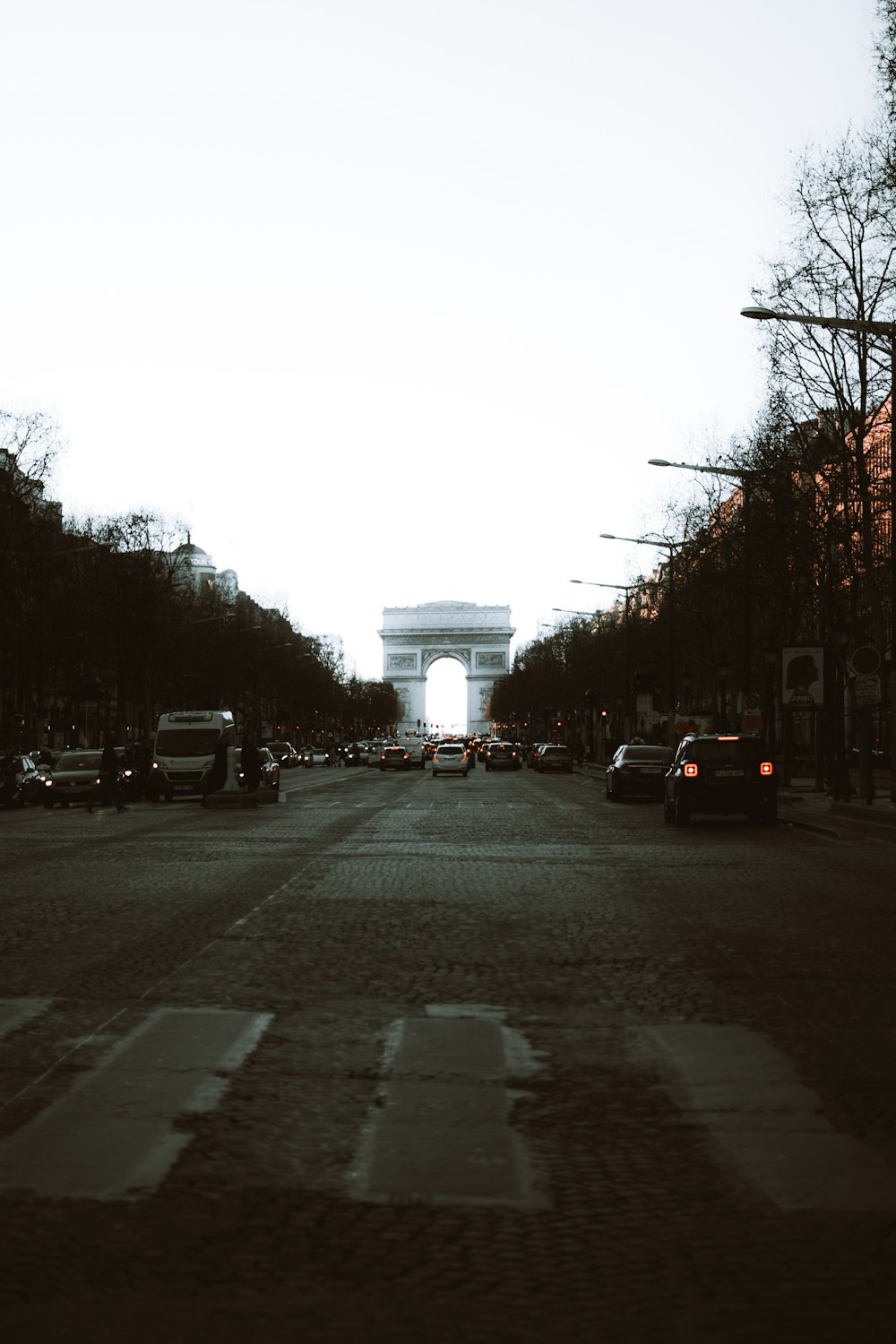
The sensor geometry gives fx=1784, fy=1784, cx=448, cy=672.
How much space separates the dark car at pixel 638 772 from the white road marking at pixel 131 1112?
34315 millimetres

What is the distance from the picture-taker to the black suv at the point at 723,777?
30.2 meters

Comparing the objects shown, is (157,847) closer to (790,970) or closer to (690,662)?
(790,970)

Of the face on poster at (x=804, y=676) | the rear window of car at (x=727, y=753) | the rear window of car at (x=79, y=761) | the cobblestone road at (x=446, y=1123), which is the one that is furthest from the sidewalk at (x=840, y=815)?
the rear window of car at (x=79, y=761)

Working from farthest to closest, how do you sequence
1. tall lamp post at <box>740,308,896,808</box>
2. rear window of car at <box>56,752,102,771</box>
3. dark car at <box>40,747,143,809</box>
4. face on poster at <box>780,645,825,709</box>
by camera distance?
rear window of car at <box>56,752,102,771</box>
dark car at <box>40,747,143,809</box>
face on poster at <box>780,645,825,709</box>
tall lamp post at <box>740,308,896,808</box>

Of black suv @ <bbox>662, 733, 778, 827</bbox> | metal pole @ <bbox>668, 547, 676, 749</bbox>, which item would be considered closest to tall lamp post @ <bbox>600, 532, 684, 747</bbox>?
metal pole @ <bbox>668, 547, 676, 749</bbox>

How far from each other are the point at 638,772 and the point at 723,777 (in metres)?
12.4

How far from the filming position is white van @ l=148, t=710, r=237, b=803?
152 ft

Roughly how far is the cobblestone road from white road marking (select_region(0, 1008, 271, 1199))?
0.02 meters

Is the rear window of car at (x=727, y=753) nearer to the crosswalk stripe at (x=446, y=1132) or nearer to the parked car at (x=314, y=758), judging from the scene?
the crosswalk stripe at (x=446, y=1132)

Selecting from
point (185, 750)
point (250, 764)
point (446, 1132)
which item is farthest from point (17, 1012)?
point (185, 750)

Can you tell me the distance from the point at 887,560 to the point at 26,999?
34.1 metres

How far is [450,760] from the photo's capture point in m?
77.9

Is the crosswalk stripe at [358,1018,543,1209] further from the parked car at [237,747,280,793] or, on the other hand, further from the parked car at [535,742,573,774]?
the parked car at [535,742,573,774]

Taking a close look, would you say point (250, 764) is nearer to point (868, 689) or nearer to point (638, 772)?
Answer: point (638, 772)
